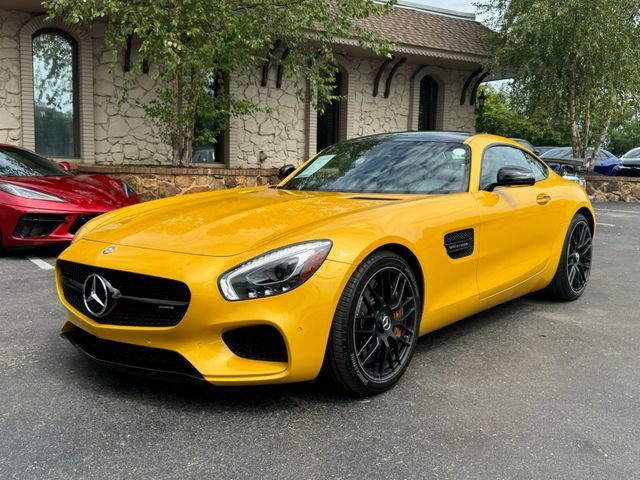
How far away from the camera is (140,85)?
13812 millimetres

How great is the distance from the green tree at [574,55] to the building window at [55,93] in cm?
1053

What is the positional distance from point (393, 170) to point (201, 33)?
7.04 m

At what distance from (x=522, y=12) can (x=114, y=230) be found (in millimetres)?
15883

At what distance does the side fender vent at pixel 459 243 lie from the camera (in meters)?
3.69

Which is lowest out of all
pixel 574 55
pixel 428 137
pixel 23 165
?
pixel 23 165

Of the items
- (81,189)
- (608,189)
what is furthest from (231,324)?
(608,189)

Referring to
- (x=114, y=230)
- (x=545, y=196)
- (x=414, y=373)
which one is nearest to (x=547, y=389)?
(x=414, y=373)

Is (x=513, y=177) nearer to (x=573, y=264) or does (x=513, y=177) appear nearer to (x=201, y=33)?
(x=573, y=264)

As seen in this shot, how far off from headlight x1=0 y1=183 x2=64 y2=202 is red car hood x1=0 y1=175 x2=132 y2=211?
0.05 meters

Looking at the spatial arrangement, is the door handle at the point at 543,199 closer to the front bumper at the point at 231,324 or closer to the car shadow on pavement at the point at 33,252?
the front bumper at the point at 231,324

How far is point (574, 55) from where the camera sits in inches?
631

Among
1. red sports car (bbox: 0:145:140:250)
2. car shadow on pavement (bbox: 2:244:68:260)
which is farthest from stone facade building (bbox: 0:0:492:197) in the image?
red sports car (bbox: 0:145:140:250)

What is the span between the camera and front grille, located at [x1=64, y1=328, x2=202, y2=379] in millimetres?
2859

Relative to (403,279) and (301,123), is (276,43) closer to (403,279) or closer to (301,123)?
(301,123)
